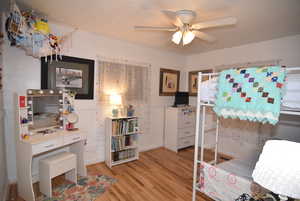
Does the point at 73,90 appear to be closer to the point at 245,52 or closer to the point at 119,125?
the point at 119,125

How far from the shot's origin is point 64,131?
2.21 meters

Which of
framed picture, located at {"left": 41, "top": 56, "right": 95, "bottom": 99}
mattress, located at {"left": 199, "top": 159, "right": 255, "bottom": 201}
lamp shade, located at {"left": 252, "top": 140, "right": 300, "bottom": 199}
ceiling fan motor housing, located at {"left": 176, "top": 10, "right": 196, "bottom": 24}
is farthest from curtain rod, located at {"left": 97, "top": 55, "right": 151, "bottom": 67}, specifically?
lamp shade, located at {"left": 252, "top": 140, "right": 300, "bottom": 199}

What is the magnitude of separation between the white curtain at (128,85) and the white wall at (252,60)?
1.58 meters

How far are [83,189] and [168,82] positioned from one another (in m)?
2.79

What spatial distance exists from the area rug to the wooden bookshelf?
424mm

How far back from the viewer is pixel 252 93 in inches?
54.7

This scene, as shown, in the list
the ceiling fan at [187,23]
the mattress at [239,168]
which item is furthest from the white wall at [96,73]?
the mattress at [239,168]

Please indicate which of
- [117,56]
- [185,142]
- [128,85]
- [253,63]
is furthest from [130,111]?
[253,63]

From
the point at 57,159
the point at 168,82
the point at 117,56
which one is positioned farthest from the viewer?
the point at 168,82

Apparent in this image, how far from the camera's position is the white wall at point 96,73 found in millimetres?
2062

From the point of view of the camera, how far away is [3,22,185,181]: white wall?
206 centimetres

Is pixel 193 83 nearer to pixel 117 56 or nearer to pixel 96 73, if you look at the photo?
pixel 117 56

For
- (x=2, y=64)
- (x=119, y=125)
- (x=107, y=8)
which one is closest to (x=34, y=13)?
(x=2, y=64)

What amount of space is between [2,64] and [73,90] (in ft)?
2.98
